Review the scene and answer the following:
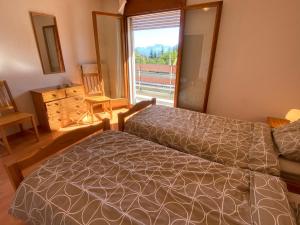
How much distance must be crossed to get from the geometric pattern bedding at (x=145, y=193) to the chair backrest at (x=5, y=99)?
6.33 feet

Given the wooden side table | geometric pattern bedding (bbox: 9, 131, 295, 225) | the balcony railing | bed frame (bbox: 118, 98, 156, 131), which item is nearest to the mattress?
geometric pattern bedding (bbox: 9, 131, 295, 225)

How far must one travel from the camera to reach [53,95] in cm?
279

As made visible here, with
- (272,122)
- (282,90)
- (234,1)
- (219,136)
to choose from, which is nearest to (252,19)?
(234,1)

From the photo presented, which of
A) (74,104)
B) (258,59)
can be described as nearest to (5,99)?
(74,104)

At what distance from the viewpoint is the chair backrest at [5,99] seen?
2450mm

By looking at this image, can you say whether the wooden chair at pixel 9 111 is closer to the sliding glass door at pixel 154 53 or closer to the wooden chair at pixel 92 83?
the wooden chair at pixel 92 83

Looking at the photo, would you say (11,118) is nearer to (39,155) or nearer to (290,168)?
(39,155)

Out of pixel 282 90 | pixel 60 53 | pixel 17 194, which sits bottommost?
pixel 17 194

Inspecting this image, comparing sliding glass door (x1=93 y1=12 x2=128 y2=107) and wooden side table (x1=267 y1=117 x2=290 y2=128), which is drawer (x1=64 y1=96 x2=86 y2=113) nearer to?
sliding glass door (x1=93 y1=12 x2=128 y2=107)

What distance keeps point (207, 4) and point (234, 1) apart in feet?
1.19

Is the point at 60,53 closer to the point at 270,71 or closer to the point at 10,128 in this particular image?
the point at 10,128

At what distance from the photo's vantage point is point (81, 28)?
339 centimetres

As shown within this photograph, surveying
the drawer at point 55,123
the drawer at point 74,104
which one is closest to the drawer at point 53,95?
the drawer at point 74,104

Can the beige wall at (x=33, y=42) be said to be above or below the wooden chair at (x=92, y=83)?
above
